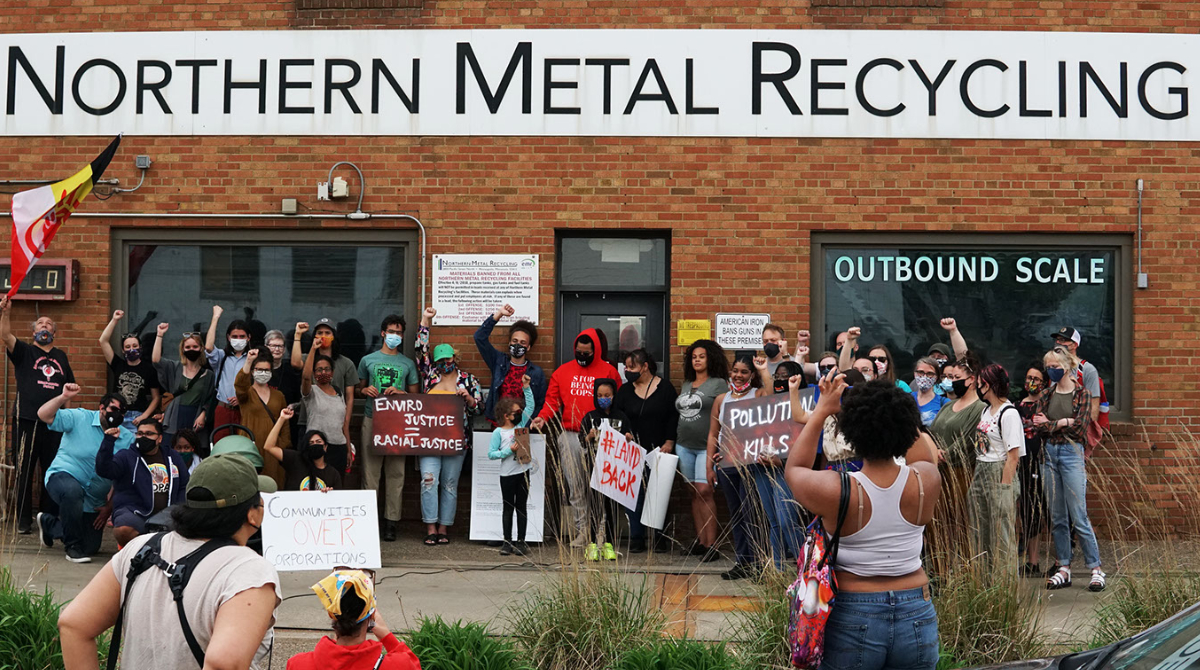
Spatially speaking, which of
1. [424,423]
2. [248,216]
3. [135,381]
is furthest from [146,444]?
[248,216]

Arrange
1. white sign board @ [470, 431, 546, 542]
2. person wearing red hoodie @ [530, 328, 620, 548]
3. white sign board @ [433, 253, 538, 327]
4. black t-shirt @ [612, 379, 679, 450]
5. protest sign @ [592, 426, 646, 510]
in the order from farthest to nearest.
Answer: white sign board @ [433, 253, 538, 327] < white sign board @ [470, 431, 546, 542] < person wearing red hoodie @ [530, 328, 620, 548] < black t-shirt @ [612, 379, 679, 450] < protest sign @ [592, 426, 646, 510]

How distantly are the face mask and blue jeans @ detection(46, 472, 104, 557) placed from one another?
0.86m

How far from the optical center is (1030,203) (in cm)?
1116

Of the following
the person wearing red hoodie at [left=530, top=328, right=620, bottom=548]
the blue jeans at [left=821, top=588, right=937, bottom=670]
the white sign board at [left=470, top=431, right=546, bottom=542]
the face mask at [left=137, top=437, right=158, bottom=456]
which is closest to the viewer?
the blue jeans at [left=821, top=588, right=937, bottom=670]

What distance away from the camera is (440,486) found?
36.2ft

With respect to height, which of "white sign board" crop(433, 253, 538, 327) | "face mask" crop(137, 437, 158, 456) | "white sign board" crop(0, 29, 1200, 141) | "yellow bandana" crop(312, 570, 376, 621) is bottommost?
"yellow bandana" crop(312, 570, 376, 621)

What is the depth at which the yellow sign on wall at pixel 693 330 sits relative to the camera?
11164mm

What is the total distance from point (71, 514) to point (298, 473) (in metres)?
1.88

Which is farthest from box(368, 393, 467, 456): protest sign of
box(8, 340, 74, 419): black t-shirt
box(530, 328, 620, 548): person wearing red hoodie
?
box(8, 340, 74, 419): black t-shirt

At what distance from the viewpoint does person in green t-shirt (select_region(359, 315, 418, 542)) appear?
1095 cm

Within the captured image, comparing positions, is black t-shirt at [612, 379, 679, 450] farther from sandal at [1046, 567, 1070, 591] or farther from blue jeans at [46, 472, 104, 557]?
blue jeans at [46, 472, 104, 557]

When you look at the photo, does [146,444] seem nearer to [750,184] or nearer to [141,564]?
[750,184]

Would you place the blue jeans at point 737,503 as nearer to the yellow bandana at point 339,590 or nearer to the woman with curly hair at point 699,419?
the woman with curly hair at point 699,419

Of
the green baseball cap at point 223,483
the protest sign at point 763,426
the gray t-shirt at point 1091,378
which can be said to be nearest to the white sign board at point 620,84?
the gray t-shirt at point 1091,378
